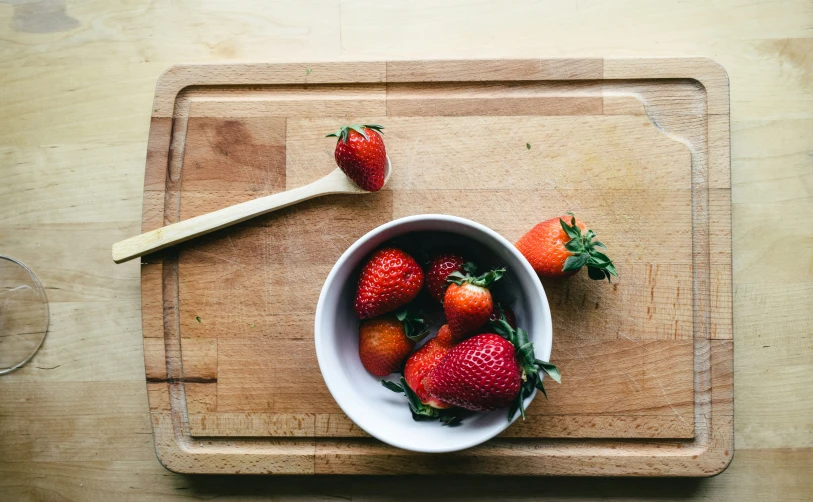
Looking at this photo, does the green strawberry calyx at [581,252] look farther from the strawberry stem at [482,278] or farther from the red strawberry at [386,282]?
the red strawberry at [386,282]

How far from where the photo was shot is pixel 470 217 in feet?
2.96

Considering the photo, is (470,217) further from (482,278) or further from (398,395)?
(398,395)

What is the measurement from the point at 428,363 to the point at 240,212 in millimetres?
386

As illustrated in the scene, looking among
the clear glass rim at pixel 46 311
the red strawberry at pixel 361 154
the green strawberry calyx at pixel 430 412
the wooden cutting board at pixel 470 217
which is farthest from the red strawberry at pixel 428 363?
the clear glass rim at pixel 46 311

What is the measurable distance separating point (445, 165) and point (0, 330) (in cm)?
86

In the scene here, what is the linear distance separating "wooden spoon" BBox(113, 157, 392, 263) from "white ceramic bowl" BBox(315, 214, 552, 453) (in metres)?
0.15

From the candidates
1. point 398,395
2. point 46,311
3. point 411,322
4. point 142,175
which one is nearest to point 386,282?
point 411,322

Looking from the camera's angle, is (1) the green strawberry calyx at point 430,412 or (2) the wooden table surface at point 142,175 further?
(2) the wooden table surface at point 142,175

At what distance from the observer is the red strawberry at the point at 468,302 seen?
2.45 ft

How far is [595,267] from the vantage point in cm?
82

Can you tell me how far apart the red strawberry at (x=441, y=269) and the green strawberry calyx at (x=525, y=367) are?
0.11 m

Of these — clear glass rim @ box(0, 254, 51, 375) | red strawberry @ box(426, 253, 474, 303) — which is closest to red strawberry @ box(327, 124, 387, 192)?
red strawberry @ box(426, 253, 474, 303)

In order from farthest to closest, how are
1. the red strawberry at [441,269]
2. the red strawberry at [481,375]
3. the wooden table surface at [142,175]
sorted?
1. the wooden table surface at [142,175]
2. the red strawberry at [441,269]
3. the red strawberry at [481,375]

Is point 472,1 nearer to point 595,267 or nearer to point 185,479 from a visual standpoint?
point 595,267
